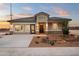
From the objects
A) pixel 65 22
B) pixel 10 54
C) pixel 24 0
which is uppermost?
pixel 24 0

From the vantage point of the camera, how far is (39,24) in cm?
530

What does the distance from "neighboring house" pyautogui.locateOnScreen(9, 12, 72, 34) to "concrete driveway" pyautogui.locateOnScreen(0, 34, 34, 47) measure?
4.6 inches

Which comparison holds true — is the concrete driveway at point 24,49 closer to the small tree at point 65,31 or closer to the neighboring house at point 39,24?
the neighboring house at point 39,24

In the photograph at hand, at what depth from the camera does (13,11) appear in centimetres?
523

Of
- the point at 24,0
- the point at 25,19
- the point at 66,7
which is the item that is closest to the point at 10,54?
the point at 25,19

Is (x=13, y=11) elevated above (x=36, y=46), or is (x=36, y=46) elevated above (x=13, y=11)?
(x=13, y=11)

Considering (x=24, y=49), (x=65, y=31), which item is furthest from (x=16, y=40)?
(x=65, y=31)

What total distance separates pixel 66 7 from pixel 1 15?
129 cm

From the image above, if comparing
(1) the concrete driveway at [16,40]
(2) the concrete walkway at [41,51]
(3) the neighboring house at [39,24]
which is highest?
(3) the neighboring house at [39,24]

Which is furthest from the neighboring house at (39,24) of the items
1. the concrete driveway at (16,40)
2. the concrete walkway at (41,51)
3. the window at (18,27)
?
the concrete walkway at (41,51)

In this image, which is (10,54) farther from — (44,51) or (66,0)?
(66,0)

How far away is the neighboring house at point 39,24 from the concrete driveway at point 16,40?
0.38ft

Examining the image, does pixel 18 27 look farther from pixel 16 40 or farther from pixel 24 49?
pixel 24 49

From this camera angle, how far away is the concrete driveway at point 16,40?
5.22m
